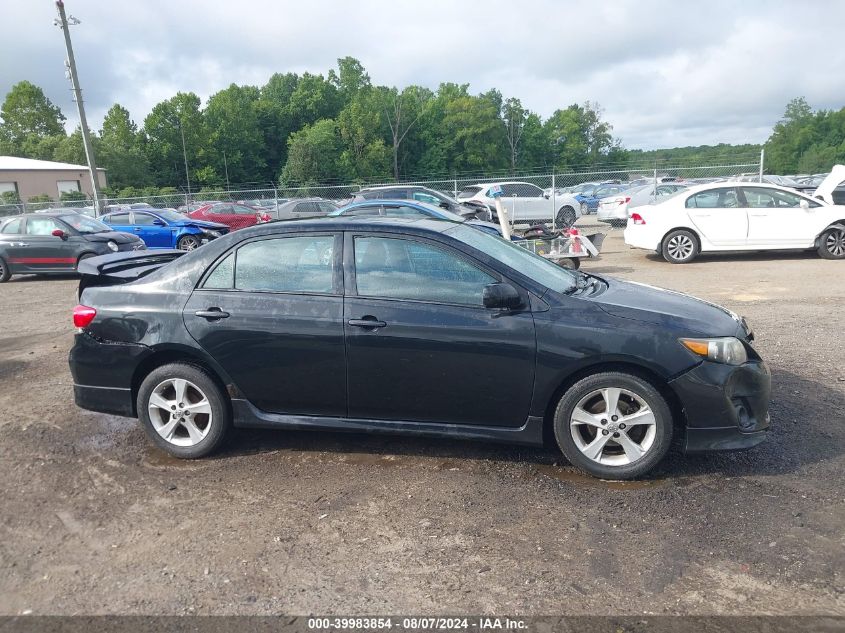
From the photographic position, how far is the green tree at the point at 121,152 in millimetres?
63062

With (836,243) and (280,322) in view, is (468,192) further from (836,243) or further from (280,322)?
(280,322)

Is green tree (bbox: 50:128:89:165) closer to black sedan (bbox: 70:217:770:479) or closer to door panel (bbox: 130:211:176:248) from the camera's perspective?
door panel (bbox: 130:211:176:248)

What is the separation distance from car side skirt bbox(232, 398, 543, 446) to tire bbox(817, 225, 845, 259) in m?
11.8

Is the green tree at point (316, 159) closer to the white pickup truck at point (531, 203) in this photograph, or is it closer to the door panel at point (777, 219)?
the white pickup truck at point (531, 203)

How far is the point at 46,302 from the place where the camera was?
38.2 feet

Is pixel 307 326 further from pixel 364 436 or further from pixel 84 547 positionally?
pixel 84 547

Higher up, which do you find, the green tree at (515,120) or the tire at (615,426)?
the green tree at (515,120)

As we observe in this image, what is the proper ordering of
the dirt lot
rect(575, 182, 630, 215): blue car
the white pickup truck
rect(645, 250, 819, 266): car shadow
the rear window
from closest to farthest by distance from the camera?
the dirt lot < rect(645, 250, 819, 266): car shadow < the white pickup truck < the rear window < rect(575, 182, 630, 215): blue car


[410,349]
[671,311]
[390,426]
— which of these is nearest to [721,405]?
[671,311]

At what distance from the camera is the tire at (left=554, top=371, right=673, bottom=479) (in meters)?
3.88

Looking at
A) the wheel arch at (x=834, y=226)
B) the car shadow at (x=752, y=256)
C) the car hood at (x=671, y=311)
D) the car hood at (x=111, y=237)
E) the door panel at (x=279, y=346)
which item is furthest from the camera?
the car hood at (x=111, y=237)

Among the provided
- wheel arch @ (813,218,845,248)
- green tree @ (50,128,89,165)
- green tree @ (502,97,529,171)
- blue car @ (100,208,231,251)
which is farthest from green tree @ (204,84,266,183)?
wheel arch @ (813,218,845,248)

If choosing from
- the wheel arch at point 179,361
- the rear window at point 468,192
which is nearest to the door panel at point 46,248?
the wheel arch at point 179,361

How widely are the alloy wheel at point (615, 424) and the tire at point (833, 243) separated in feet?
37.6
